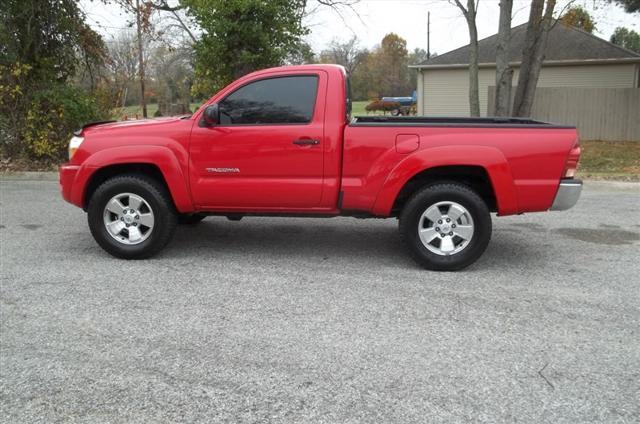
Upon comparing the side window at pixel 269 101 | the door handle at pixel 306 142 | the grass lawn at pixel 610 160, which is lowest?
the grass lawn at pixel 610 160

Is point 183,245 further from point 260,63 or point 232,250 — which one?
point 260,63

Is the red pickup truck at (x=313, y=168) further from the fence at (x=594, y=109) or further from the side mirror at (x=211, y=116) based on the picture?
the fence at (x=594, y=109)

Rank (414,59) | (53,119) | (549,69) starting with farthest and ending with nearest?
(414,59) → (549,69) → (53,119)

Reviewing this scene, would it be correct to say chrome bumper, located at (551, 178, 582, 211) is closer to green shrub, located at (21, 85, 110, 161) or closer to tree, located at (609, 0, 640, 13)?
green shrub, located at (21, 85, 110, 161)

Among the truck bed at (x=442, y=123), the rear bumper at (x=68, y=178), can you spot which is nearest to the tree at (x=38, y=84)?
the rear bumper at (x=68, y=178)

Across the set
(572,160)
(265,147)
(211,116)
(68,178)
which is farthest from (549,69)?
(68,178)

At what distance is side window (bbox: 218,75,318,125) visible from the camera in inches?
214

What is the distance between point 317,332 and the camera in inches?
155

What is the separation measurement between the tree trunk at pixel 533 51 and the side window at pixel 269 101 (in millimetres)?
11158

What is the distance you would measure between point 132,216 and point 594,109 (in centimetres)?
1797

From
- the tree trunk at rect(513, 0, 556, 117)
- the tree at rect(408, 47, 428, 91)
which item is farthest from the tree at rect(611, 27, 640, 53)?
the tree trunk at rect(513, 0, 556, 117)

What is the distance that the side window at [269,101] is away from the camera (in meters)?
5.44

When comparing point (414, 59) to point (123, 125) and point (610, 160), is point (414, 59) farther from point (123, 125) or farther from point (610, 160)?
point (123, 125)

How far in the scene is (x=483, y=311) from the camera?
432 centimetres
